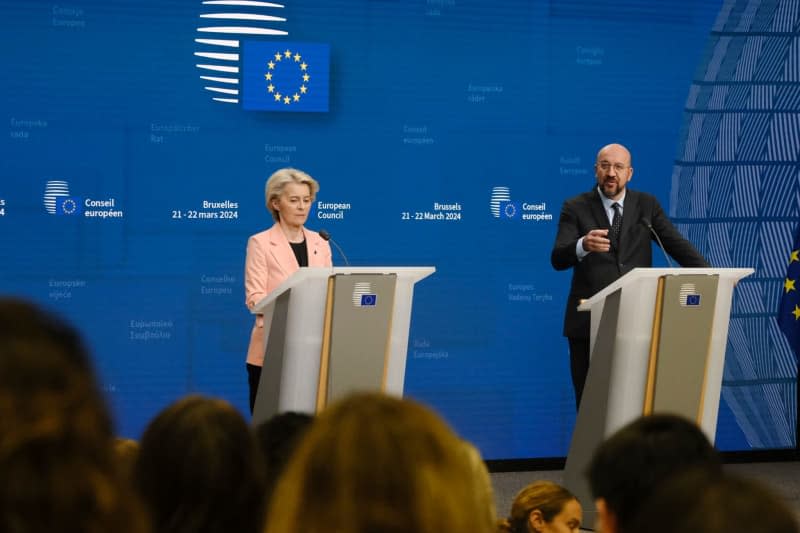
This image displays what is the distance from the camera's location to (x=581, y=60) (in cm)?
698

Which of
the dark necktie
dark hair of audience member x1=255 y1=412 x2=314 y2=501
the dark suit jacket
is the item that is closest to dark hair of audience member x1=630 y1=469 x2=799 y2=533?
dark hair of audience member x1=255 y1=412 x2=314 y2=501

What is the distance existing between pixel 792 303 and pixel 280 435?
5843 millimetres

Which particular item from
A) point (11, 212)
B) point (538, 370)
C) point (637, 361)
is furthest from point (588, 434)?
point (11, 212)

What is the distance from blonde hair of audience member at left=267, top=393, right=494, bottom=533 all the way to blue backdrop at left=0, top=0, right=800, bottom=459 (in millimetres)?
5386

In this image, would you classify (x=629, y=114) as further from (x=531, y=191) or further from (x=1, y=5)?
(x=1, y=5)

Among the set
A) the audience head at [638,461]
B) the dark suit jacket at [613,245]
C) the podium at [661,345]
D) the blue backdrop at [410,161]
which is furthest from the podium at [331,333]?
the audience head at [638,461]

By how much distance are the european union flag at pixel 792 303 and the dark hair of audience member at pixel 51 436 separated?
22.6 ft

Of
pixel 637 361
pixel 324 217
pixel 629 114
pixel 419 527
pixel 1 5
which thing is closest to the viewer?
pixel 419 527

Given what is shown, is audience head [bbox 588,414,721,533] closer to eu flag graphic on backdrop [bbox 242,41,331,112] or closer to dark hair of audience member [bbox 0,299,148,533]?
dark hair of audience member [bbox 0,299,148,533]

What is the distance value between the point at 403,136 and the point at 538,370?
1.69 metres

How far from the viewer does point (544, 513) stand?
367 cm

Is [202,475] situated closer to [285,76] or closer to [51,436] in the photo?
[51,436]

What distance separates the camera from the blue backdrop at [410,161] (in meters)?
6.27

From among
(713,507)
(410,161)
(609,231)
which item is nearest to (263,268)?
(609,231)
